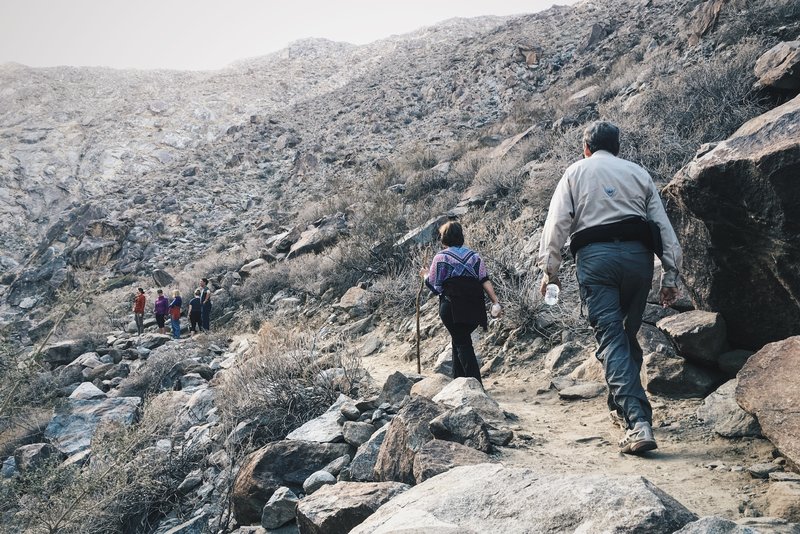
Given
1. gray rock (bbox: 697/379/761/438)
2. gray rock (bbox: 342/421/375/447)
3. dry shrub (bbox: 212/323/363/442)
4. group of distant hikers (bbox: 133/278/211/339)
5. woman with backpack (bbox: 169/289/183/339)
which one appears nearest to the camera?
gray rock (bbox: 697/379/761/438)

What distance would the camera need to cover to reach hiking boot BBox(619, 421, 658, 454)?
280cm

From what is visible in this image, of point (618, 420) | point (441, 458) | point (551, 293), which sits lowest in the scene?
point (618, 420)

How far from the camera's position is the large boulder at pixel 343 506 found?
2547 millimetres

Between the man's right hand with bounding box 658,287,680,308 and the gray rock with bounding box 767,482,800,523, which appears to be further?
the man's right hand with bounding box 658,287,680,308

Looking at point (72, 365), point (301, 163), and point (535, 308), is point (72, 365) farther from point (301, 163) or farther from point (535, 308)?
point (301, 163)

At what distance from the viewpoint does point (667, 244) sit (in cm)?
312

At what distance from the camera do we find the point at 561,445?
3309 mm

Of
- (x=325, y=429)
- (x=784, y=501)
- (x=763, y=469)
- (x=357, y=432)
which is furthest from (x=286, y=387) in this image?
(x=784, y=501)

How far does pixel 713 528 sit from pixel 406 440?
1.73 metres

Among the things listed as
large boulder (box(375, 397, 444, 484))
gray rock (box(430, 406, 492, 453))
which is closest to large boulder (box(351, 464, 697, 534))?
large boulder (box(375, 397, 444, 484))

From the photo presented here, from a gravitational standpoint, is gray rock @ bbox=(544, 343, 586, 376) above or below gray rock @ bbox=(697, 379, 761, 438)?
below

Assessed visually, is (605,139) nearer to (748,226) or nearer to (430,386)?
(748,226)

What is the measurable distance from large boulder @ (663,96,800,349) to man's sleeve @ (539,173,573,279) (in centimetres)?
85

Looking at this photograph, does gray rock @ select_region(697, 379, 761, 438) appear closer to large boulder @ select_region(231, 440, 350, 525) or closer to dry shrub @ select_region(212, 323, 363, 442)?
large boulder @ select_region(231, 440, 350, 525)
